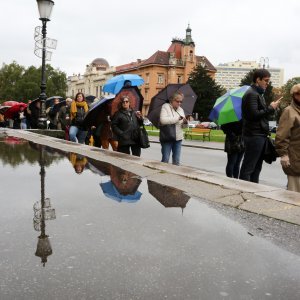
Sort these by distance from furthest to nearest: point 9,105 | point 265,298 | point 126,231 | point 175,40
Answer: point 175,40 → point 9,105 → point 126,231 → point 265,298

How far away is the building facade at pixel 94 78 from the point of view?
117188 mm

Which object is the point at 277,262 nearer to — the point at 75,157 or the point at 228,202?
the point at 228,202

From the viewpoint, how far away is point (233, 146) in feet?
23.8

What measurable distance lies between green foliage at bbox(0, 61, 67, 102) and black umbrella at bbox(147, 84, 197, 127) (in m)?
79.7

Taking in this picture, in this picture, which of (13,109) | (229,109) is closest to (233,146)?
(229,109)

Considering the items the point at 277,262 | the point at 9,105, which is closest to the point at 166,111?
the point at 277,262

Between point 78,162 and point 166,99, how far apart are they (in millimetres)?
2474

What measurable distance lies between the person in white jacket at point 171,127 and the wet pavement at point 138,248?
3.21 m

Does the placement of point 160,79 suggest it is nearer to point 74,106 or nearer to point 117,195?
point 74,106

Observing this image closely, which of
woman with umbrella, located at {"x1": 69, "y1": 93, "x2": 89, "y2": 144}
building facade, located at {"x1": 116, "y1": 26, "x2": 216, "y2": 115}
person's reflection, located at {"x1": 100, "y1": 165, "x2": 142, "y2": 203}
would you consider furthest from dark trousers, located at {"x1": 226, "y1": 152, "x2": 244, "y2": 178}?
building facade, located at {"x1": 116, "y1": 26, "x2": 216, "y2": 115}

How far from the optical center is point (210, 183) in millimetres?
4918

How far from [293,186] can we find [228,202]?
115 cm

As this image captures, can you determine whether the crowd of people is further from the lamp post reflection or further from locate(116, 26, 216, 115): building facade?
locate(116, 26, 216, 115): building facade

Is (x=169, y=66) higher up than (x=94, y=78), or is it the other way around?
(x=169, y=66)
